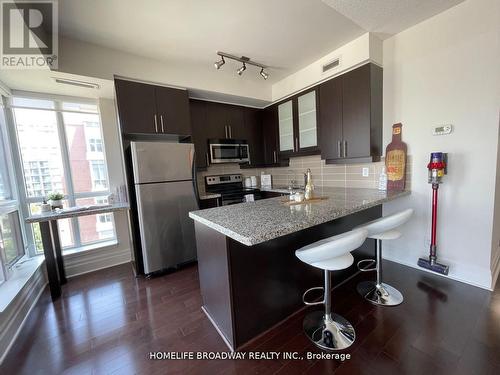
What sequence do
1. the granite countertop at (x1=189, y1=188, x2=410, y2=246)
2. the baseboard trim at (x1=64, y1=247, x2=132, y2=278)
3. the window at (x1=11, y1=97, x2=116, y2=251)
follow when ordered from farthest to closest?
1. the baseboard trim at (x1=64, y1=247, x2=132, y2=278)
2. the window at (x1=11, y1=97, x2=116, y2=251)
3. the granite countertop at (x1=189, y1=188, x2=410, y2=246)

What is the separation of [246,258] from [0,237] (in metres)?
2.26

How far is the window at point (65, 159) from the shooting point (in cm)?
247

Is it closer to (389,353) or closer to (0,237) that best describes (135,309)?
(0,237)

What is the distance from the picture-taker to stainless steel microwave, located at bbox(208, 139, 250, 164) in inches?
127

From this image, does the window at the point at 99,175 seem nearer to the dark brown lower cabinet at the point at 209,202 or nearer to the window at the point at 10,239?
the window at the point at 10,239

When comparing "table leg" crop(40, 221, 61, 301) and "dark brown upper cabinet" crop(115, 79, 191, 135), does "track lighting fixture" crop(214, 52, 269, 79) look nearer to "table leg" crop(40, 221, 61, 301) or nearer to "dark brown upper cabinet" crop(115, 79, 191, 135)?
"dark brown upper cabinet" crop(115, 79, 191, 135)

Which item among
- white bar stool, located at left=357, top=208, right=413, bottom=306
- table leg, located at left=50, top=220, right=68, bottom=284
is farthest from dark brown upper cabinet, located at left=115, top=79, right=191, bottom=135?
white bar stool, located at left=357, top=208, right=413, bottom=306

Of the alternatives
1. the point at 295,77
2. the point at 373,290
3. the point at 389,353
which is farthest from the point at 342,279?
the point at 295,77

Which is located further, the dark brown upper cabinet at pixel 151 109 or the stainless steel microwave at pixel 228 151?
the stainless steel microwave at pixel 228 151

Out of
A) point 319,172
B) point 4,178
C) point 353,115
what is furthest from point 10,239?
point 353,115

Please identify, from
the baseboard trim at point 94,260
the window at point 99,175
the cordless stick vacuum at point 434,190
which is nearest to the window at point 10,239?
the baseboard trim at point 94,260

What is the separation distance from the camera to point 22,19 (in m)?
1.52

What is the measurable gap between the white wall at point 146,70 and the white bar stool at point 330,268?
2505 mm

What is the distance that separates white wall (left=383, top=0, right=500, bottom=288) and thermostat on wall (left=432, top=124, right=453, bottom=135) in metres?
0.04
